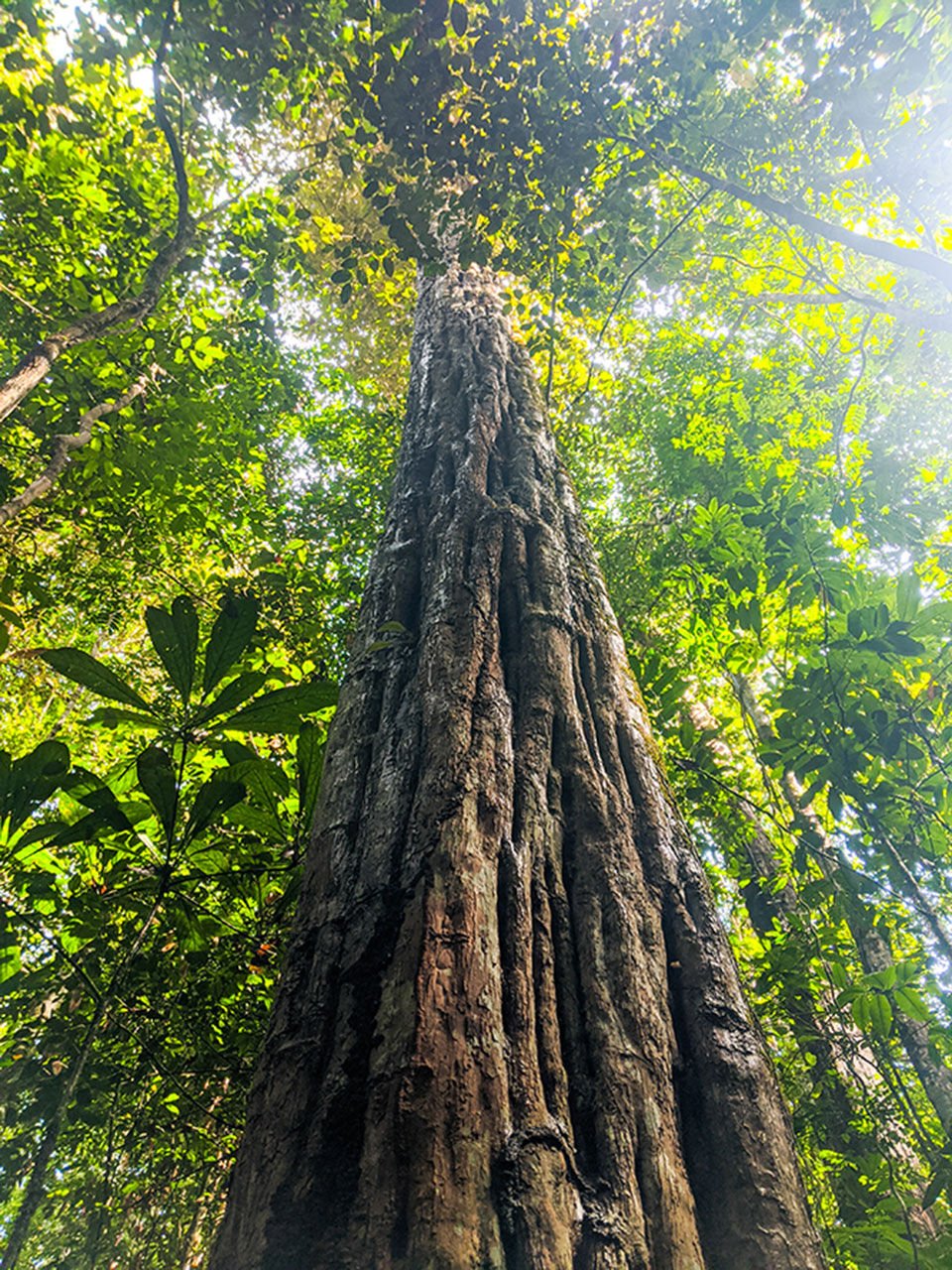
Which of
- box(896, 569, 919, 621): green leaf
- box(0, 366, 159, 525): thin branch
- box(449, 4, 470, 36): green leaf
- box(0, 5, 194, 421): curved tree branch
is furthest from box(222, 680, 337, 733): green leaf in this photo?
box(449, 4, 470, 36): green leaf

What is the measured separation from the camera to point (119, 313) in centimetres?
323

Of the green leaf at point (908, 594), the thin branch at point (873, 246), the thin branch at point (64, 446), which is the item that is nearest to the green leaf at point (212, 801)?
the green leaf at point (908, 594)

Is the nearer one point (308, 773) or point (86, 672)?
point (86, 672)

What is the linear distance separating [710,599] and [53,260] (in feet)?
16.4

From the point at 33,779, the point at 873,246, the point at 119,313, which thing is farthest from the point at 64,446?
the point at 873,246

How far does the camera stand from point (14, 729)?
6430mm

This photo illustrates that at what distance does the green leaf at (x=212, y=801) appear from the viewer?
1262 mm

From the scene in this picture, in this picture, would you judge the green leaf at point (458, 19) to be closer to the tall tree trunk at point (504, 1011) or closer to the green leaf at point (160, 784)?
the tall tree trunk at point (504, 1011)

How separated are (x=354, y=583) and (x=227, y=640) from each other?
130 inches

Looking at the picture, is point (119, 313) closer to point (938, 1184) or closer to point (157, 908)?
point (157, 908)

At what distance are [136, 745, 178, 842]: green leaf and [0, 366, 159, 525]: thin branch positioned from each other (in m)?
1.86

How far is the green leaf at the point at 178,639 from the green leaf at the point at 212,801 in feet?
0.59

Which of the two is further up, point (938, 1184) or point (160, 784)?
point (160, 784)

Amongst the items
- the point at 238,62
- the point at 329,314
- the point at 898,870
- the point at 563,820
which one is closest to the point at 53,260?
the point at 238,62
